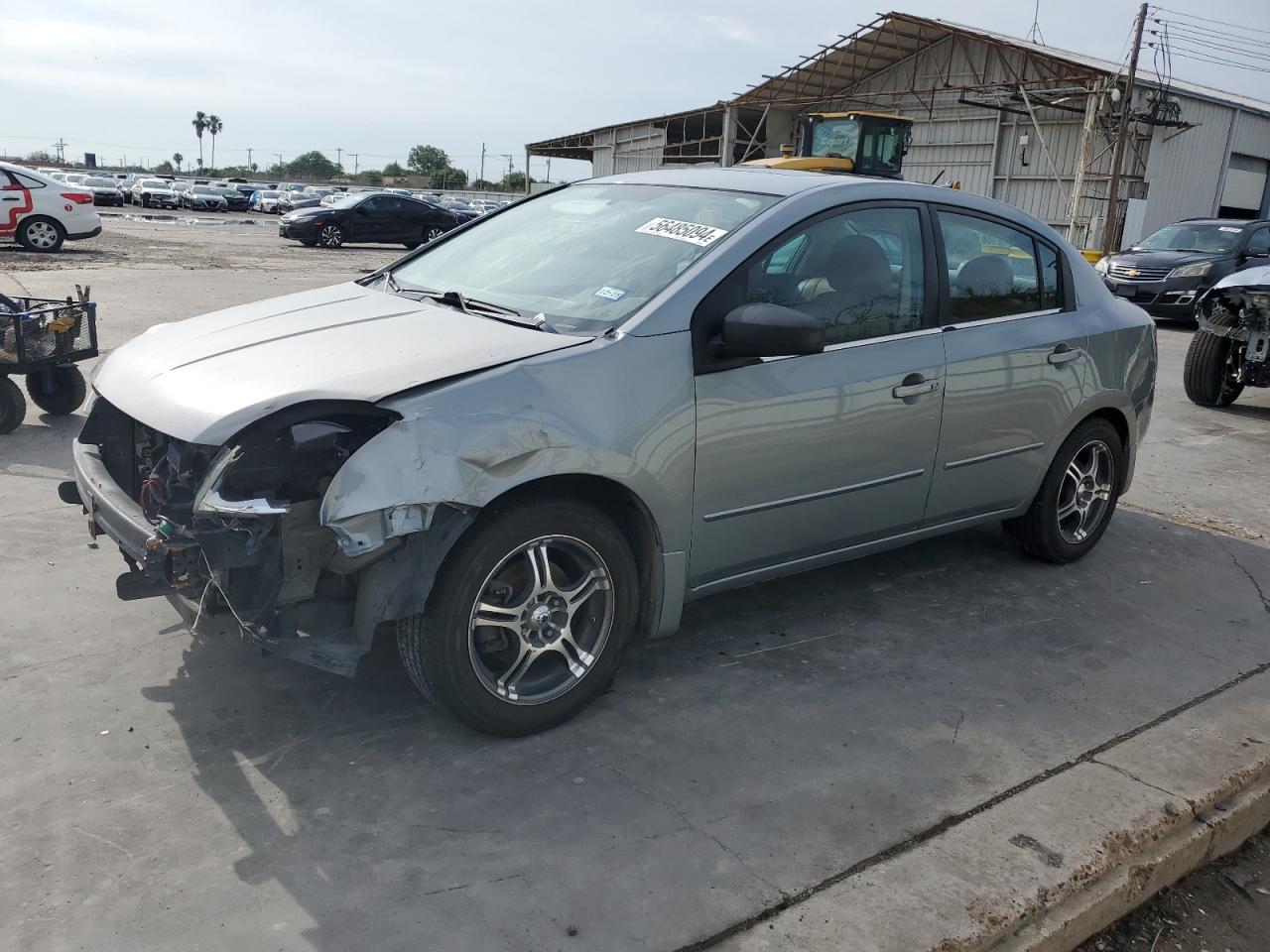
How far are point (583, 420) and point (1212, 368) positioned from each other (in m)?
8.28

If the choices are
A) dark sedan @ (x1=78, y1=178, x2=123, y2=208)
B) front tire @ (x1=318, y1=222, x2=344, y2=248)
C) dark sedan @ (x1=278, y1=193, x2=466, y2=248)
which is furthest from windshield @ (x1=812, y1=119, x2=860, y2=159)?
dark sedan @ (x1=78, y1=178, x2=123, y2=208)

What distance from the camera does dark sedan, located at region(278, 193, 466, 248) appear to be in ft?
87.2

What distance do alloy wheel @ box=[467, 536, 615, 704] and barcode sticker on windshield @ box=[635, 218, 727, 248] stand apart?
3.82ft

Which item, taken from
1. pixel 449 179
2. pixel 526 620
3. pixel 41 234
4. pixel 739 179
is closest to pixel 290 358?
pixel 526 620

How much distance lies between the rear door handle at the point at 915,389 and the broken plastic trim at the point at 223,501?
221cm

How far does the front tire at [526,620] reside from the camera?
3031 millimetres

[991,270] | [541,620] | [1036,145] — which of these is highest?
[1036,145]

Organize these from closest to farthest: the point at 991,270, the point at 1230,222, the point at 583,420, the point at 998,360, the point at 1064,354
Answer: the point at 583,420, the point at 998,360, the point at 991,270, the point at 1064,354, the point at 1230,222

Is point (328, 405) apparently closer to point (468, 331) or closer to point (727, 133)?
point (468, 331)

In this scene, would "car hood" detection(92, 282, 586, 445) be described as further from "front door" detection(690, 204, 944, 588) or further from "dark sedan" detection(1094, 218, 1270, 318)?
"dark sedan" detection(1094, 218, 1270, 318)

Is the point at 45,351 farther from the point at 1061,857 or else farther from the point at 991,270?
the point at 1061,857

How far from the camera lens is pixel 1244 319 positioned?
9.08m

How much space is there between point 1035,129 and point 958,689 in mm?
29849

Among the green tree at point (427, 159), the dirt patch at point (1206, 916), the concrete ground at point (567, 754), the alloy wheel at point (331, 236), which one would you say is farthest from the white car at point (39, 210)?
the green tree at point (427, 159)
